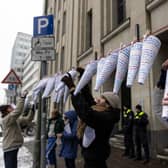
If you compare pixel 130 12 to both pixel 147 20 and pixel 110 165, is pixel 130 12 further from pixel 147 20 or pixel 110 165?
pixel 110 165

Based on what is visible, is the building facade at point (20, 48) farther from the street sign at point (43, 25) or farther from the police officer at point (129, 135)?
the street sign at point (43, 25)

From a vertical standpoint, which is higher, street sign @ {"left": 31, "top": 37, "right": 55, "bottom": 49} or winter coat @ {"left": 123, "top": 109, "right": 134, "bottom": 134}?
street sign @ {"left": 31, "top": 37, "right": 55, "bottom": 49}

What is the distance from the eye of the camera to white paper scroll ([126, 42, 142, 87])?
4.85 meters

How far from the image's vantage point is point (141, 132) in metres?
8.84

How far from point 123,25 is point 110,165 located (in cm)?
615

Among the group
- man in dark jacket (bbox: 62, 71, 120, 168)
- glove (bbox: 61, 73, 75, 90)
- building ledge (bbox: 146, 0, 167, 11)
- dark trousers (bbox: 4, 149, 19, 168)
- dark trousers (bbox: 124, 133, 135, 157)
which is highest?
building ledge (bbox: 146, 0, 167, 11)

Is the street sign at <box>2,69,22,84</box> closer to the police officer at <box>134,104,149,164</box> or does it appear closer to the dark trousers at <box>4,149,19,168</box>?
the police officer at <box>134,104,149,164</box>

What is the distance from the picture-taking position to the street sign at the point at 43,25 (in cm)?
664

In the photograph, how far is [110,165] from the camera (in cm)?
844

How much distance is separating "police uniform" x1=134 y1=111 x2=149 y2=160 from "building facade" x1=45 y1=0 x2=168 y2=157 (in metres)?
0.43

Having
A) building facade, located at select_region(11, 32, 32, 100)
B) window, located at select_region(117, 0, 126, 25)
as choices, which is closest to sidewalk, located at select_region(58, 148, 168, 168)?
window, located at select_region(117, 0, 126, 25)

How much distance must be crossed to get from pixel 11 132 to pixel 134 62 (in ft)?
9.29

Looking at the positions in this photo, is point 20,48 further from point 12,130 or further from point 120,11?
point 12,130

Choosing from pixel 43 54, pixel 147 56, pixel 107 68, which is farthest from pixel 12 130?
pixel 147 56
